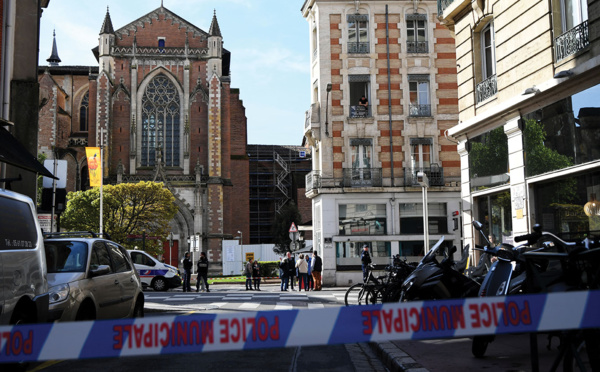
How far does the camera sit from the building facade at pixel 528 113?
11211 mm

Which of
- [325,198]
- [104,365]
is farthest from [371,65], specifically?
[104,365]

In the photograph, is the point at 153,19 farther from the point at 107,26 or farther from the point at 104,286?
the point at 104,286

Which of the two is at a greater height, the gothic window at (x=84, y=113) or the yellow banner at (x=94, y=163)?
the gothic window at (x=84, y=113)

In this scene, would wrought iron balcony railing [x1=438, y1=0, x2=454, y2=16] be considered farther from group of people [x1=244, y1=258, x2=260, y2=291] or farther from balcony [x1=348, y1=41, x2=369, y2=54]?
group of people [x1=244, y1=258, x2=260, y2=291]

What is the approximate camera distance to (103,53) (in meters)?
54.8

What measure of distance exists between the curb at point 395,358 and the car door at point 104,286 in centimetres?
369

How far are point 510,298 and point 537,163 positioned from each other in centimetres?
934

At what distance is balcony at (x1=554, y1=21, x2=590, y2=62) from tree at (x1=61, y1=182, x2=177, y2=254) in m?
34.7

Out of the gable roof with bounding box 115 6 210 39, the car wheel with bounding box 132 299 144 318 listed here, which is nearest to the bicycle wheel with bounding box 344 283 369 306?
the car wheel with bounding box 132 299 144 318

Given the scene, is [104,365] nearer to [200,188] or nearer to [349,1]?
[349,1]

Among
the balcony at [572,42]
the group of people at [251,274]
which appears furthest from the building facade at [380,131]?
the balcony at [572,42]

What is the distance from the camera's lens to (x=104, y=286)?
9.04m

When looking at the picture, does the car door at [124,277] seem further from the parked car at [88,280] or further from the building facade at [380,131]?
the building facade at [380,131]

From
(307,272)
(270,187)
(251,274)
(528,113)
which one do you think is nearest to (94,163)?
(251,274)
